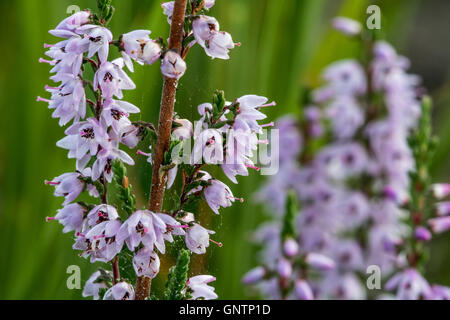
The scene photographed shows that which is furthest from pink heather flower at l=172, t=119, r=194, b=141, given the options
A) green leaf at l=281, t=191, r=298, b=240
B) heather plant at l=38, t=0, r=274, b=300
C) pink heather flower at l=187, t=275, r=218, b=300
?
green leaf at l=281, t=191, r=298, b=240

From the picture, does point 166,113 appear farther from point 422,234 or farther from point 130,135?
point 422,234

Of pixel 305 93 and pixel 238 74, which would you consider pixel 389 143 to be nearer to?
pixel 305 93

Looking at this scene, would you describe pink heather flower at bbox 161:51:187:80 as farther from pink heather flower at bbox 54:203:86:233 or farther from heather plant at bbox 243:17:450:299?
heather plant at bbox 243:17:450:299

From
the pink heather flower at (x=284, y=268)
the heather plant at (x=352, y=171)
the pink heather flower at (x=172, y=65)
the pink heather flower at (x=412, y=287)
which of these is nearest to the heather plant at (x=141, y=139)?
the pink heather flower at (x=172, y=65)

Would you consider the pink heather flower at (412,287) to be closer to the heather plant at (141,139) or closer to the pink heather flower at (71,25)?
the heather plant at (141,139)
